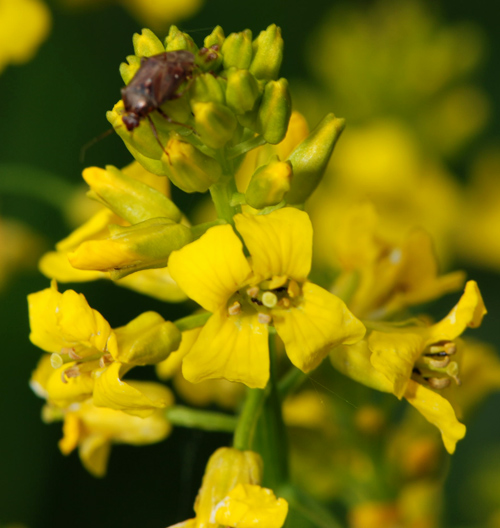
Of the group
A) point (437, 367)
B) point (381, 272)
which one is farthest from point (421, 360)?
point (381, 272)

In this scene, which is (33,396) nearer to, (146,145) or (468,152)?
(146,145)

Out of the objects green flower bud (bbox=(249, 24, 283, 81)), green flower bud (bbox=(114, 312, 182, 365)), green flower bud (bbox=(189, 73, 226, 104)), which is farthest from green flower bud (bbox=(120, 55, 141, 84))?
green flower bud (bbox=(114, 312, 182, 365))

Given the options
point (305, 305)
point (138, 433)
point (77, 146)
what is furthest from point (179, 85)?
point (77, 146)

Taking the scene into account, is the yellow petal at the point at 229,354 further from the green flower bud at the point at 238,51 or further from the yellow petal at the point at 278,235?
the green flower bud at the point at 238,51

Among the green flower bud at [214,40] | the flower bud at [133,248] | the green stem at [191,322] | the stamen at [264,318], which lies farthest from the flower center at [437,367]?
the green flower bud at [214,40]

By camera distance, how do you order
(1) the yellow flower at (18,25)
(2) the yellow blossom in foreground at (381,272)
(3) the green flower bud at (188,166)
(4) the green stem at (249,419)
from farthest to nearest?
(1) the yellow flower at (18,25), (2) the yellow blossom in foreground at (381,272), (4) the green stem at (249,419), (3) the green flower bud at (188,166)

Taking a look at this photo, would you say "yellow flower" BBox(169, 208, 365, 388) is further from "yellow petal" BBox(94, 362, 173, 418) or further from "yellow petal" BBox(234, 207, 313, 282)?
"yellow petal" BBox(94, 362, 173, 418)

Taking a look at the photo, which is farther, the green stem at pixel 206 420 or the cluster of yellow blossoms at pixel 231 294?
the green stem at pixel 206 420
